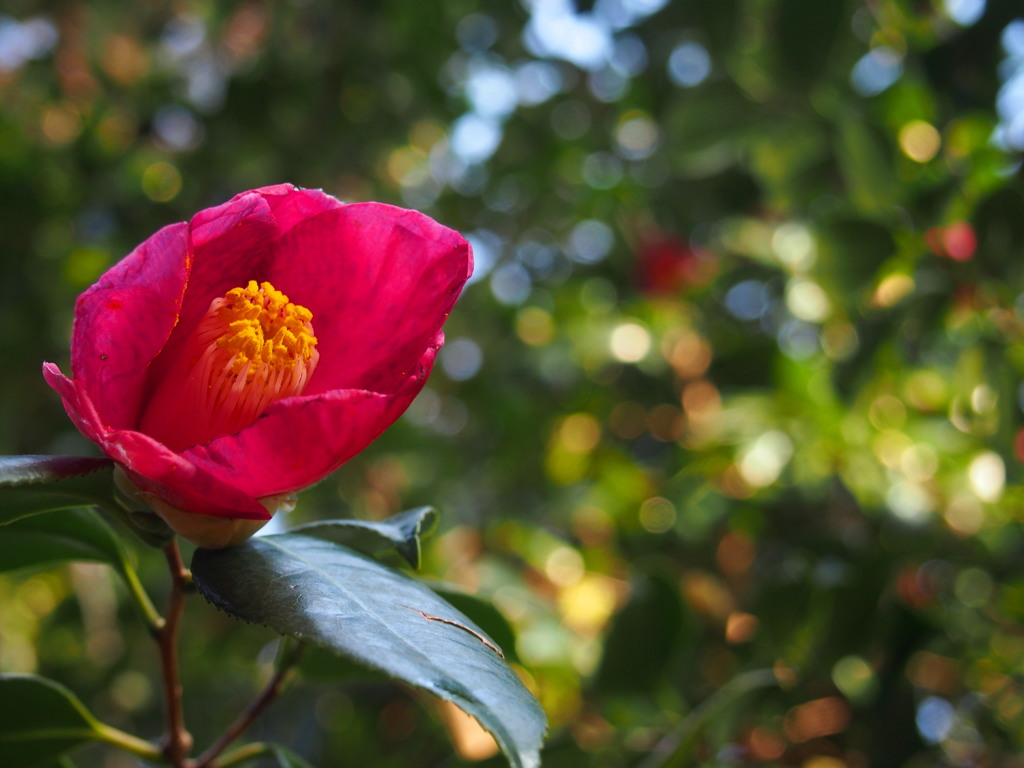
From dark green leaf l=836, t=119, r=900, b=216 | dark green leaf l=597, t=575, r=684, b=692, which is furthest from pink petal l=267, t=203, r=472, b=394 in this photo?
dark green leaf l=836, t=119, r=900, b=216

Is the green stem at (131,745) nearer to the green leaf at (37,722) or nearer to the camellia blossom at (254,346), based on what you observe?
the green leaf at (37,722)

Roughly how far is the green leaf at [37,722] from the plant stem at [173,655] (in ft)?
0.25

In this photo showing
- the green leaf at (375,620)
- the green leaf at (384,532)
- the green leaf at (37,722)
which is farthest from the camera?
the green leaf at (37,722)

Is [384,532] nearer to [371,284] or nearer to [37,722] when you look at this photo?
[371,284]

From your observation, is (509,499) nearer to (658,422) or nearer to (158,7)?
(658,422)

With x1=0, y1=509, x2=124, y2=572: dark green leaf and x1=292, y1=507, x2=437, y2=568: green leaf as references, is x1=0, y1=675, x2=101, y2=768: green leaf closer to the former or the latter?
x1=0, y1=509, x2=124, y2=572: dark green leaf

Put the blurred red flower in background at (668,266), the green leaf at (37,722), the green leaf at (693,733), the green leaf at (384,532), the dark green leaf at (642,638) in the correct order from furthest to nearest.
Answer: the blurred red flower in background at (668,266)
the dark green leaf at (642,638)
the green leaf at (693,733)
the green leaf at (37,722)
the green leaf at (384,532)

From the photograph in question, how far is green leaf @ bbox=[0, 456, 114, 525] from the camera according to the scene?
0.41 meters

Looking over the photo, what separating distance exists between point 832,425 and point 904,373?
0.24 m

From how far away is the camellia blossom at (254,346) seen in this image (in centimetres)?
42

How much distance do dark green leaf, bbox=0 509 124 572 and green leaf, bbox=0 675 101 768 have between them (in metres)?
0.08

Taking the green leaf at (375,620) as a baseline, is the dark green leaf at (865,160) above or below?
above

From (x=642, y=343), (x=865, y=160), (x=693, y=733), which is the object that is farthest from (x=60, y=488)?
(x=642, y=343)

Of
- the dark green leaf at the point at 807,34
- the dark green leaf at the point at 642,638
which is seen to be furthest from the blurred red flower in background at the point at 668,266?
the dark green leaf at the point at 642,638
